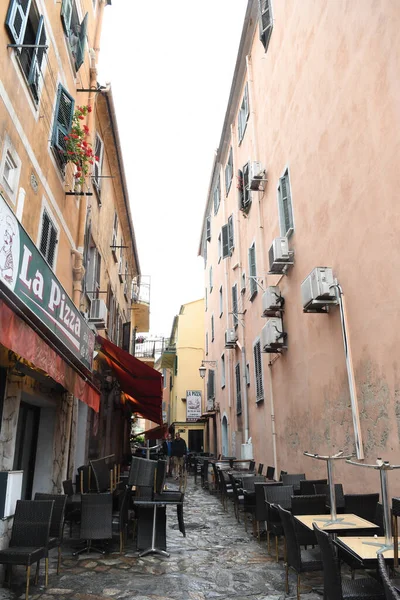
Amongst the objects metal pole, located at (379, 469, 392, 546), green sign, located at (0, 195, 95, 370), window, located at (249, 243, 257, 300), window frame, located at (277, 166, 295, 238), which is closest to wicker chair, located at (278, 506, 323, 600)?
metal pole, located at (379, 469, 392, 546)

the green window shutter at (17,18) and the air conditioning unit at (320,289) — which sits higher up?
the green window shutter at (17,18)

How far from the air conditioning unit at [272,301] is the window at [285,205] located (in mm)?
1383

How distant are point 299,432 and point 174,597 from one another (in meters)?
5.61

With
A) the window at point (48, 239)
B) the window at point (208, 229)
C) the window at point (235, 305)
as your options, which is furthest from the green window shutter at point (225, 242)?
Result: the window at point (48, 239)

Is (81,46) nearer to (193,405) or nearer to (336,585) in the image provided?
(336,585)

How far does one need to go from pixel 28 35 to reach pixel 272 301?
7171 millimetres

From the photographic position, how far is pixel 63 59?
8.52 m

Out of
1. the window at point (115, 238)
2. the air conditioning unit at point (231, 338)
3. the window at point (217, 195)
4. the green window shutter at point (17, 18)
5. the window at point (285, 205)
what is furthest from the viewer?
the window at point (217, 195)

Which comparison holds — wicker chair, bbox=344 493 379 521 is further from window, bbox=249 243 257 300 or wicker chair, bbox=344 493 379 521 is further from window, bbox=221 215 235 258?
window, bbox=221 215 235 258

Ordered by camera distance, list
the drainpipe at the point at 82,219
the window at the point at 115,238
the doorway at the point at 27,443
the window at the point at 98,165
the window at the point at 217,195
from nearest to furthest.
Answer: the doorway at the point at 27,443, the drainpipe at the point at 82,219, the window at the point at 98,165, the window at the point at 115,238, the window at the point at 217,195

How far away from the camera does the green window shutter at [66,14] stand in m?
8.28

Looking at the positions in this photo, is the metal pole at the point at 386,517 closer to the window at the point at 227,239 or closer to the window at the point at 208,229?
the window at the point at 227,239

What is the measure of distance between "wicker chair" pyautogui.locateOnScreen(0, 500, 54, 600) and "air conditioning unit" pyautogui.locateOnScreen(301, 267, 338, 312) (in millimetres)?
5005

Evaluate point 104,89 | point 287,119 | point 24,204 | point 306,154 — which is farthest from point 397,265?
point 104,89
